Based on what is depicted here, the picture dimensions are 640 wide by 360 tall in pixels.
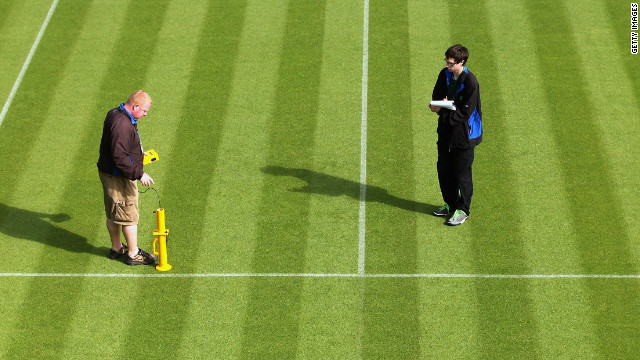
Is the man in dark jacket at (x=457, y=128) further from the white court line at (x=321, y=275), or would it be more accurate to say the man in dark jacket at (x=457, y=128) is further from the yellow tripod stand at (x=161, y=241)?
the yellow tripod stand at (x=161, y=241)

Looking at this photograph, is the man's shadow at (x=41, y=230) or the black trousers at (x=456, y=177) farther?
the man's shadow at (x=41, y=230)

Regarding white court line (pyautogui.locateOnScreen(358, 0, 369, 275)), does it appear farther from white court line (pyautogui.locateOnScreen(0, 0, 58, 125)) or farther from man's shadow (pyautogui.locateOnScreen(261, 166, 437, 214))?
white court line (pyautogui.locateOnScreen(0, 0, 58, 125))

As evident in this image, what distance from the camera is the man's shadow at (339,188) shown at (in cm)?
1130

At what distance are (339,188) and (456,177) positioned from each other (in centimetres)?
168

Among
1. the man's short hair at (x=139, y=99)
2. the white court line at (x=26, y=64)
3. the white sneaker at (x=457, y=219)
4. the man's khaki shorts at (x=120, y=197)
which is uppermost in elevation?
the man's short hair at (x=139, y=99)

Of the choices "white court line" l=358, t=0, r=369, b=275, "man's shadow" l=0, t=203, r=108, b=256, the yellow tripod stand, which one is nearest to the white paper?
"white court line" l=358, t=0, r=369, b=275

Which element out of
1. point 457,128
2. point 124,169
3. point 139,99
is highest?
point 139,99

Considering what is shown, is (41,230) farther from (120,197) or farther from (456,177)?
(456,177)

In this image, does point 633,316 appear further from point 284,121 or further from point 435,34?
point 435,34

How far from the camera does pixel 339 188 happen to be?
456 inches

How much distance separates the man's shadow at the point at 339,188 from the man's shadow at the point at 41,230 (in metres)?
2.57

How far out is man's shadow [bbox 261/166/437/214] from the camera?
37.1ft

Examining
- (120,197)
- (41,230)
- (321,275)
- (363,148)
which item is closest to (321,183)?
(363,148)

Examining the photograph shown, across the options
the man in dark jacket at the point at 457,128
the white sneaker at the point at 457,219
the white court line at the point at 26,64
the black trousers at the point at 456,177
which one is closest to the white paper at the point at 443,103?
the man in dark jacket at the point at 457,128
